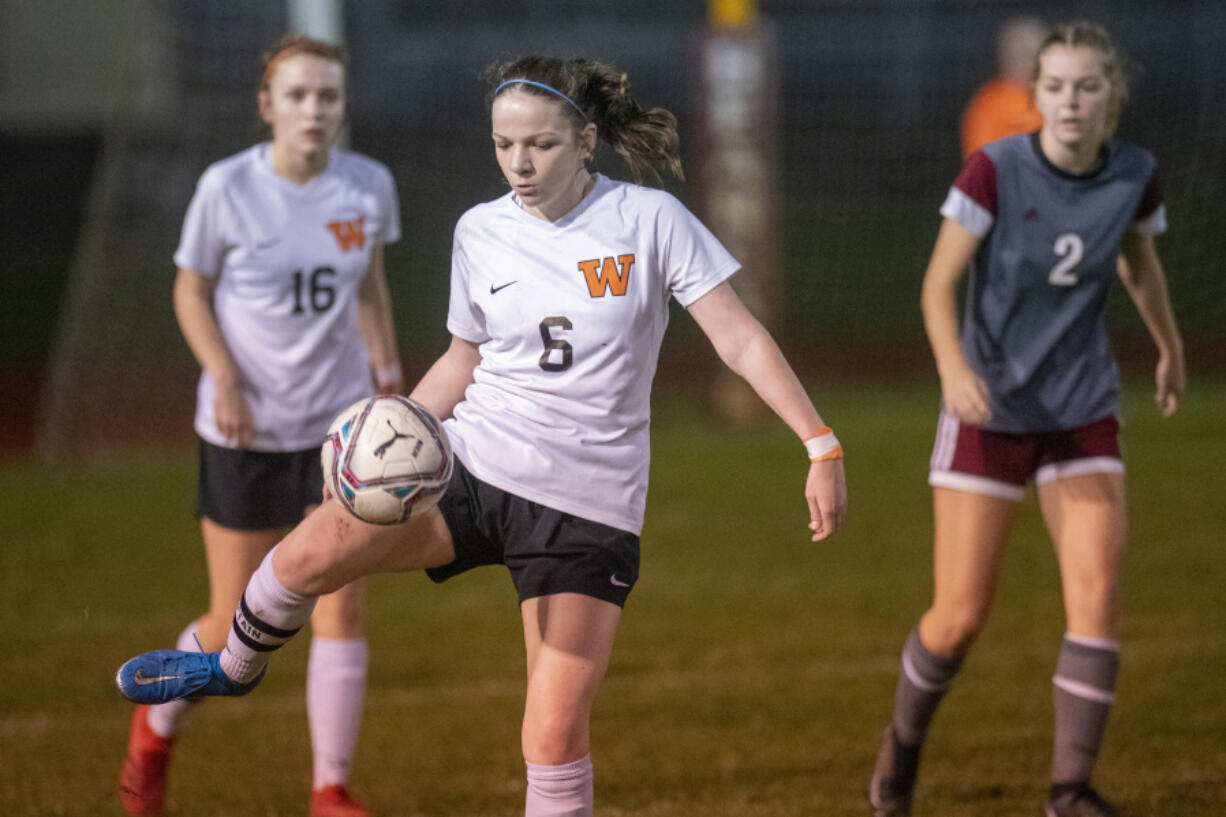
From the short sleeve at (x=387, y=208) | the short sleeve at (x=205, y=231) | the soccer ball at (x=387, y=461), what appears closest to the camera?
the soccer ball at (x=387, y=461)

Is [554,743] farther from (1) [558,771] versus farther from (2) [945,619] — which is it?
(2) [945,619]

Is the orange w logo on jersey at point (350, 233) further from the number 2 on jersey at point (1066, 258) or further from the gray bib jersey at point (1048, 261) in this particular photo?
the number 2 on jersey at point (1066, 258)

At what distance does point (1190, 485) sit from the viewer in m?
8.91

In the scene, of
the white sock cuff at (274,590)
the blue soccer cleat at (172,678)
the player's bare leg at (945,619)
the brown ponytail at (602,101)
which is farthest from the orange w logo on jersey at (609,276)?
the player's bare leg at (945,619)

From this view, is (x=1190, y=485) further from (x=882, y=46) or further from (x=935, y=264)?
(x=882, y=46)

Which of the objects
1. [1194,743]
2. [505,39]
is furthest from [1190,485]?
[505,39]

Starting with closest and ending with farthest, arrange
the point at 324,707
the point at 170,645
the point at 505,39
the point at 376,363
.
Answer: the point at 324,707
the point at 376,363
the point at 170,645
the point at 505,39

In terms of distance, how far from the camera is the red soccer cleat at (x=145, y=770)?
13.5ft

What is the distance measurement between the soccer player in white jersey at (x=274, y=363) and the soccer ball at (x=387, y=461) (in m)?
1.23

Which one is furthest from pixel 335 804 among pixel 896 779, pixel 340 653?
pixel 896 779

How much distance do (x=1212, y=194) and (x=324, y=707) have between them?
6797 millimetres

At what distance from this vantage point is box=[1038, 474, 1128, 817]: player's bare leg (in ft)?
12.1

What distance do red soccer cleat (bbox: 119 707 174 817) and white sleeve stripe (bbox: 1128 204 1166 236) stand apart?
3.00 metres

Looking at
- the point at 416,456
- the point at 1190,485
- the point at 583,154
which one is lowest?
the point at 1190,485
